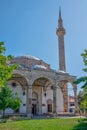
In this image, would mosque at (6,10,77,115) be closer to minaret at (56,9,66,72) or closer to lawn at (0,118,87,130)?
minaret at (56,9,66,72)

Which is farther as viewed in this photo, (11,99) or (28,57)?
(28,57)

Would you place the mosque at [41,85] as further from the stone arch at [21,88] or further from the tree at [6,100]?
the tree at [6,100]

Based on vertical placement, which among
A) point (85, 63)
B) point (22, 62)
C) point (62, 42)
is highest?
point (62, 42)

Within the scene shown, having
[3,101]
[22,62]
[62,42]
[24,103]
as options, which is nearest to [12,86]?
[24,103]

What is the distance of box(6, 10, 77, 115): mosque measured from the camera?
2902 centimetres

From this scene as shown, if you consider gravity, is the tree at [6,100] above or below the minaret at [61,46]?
below

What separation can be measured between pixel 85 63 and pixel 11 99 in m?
14.2

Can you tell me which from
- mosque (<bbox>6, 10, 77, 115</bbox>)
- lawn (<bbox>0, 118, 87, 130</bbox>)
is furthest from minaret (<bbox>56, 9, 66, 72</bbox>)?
lawn (<bbox>0, 118, 87, 130</bbox>)

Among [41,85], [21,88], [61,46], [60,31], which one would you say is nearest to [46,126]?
[21,88]

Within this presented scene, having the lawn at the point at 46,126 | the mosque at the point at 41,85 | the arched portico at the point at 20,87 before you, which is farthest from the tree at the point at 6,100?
the lawn at the point at 46,126

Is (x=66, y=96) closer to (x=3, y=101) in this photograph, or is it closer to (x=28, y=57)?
(x=28, y=57)

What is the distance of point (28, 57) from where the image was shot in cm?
3616

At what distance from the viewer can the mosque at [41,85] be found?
95.2ft

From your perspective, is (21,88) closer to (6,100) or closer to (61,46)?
(6,100)
